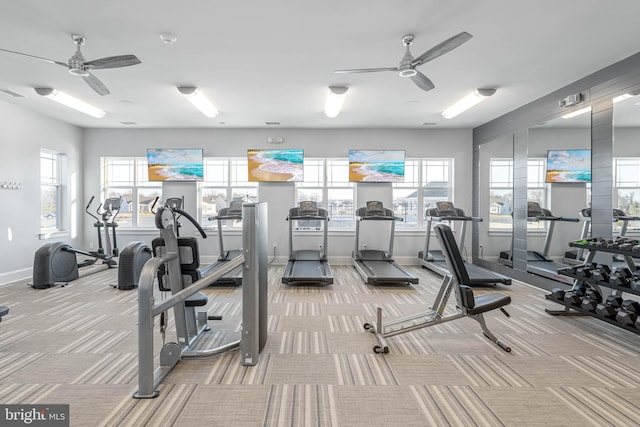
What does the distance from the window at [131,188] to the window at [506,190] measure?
749 cm

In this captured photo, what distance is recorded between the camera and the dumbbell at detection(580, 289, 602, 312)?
11.2ft

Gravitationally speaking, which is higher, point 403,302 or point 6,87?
point 6,87

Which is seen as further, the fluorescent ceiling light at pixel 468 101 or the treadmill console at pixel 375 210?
the treadmill console at pixel 375 210

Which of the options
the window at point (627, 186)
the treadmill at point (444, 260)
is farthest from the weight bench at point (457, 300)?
the treadmill at point (444, 260)

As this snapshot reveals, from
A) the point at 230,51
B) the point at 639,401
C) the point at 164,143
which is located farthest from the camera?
the point at 164,143

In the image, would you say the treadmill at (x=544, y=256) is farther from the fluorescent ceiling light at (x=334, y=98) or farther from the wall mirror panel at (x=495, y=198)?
the fluorescent ceiling light at (x=334, y=98)

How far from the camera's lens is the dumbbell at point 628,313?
3023 millimetres

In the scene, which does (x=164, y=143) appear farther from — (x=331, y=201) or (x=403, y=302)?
(x=403, y=302)

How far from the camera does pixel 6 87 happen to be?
4.77 meters

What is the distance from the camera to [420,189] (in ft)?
24.7

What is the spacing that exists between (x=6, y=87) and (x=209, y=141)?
338 centimetres

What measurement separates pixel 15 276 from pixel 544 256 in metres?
9.16

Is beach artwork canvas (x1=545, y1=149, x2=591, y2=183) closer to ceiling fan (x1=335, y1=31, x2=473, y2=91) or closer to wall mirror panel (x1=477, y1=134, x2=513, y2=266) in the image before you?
wall mirror panel (x1=477, y1=134, x2=513, y2=266)

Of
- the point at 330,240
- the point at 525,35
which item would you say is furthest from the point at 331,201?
the point at 525,35
